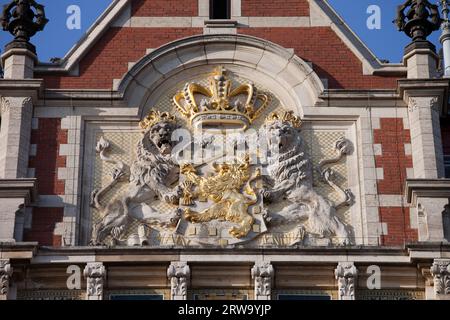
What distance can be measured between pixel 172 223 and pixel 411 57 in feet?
18.0

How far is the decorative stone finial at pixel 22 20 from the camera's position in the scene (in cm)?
2675

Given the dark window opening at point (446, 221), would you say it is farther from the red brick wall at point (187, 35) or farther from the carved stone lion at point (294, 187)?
the red brick wall at point (187, 35)

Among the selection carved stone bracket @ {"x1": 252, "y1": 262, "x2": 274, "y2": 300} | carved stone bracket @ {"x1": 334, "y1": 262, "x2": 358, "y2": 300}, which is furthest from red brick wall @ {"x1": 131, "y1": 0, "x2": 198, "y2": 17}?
carved stone bracket @ {"x1": 334, "y1": 262, "x2": 358, "y2": 300}

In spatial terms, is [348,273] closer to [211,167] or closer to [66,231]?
[211,167]

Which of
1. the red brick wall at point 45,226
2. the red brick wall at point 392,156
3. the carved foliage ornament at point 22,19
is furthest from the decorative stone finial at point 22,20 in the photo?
the red brick wall at point 392,156

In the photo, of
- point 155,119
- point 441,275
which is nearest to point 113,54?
point 155,119

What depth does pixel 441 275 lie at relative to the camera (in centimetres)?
2386

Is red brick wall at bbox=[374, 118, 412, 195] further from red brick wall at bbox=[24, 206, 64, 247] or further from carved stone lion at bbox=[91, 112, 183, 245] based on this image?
red brick wall at bbox=[24, 206, 64, 247]

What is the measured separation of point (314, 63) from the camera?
26672 mm

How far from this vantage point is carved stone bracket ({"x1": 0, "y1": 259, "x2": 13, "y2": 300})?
23672 millimetres

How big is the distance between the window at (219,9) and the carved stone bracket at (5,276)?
6.53 m

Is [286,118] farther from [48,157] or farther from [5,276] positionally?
[5,276]

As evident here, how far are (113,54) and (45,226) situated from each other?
12.5ft

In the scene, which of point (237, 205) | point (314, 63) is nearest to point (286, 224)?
point (237, 205)
